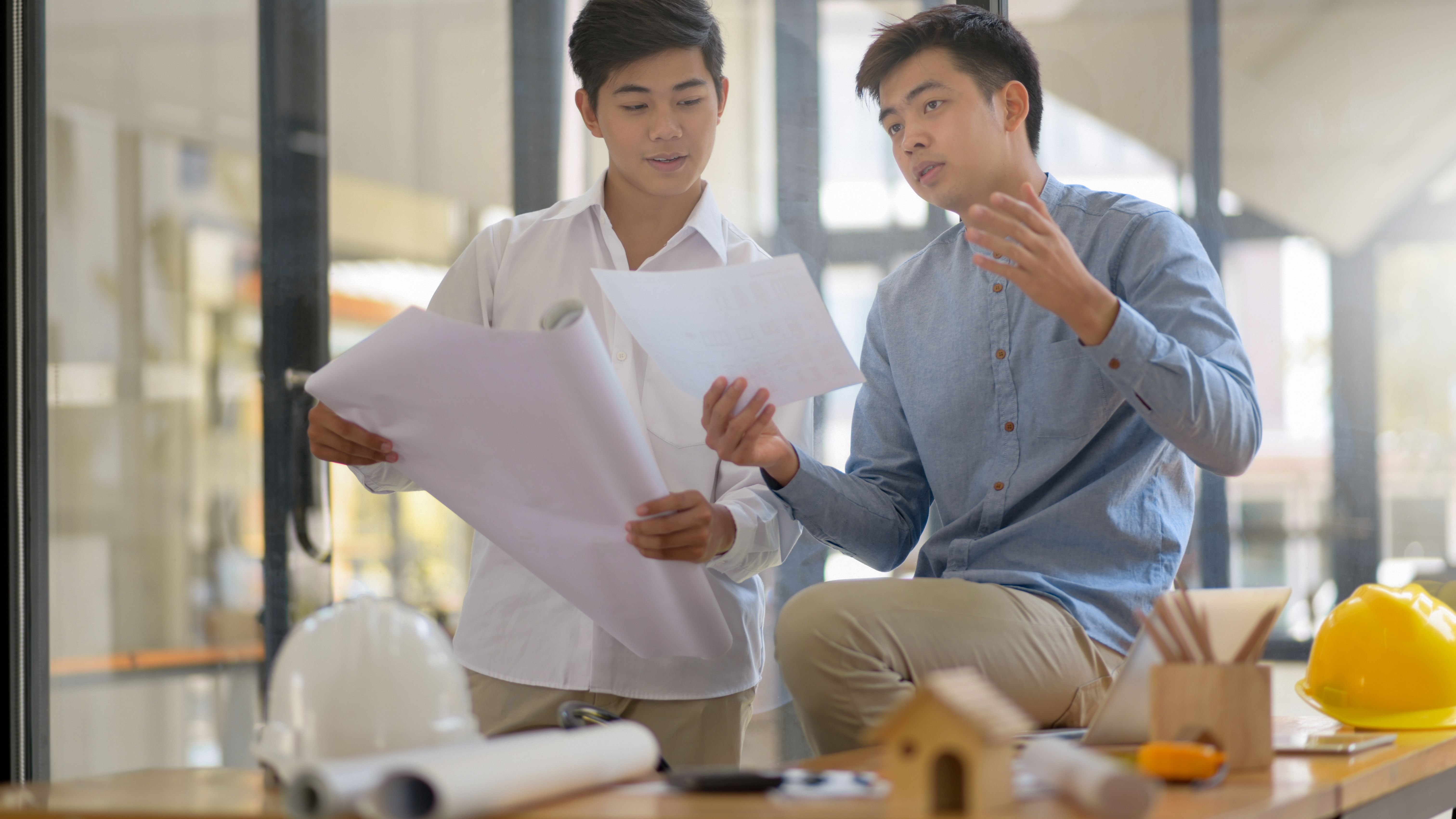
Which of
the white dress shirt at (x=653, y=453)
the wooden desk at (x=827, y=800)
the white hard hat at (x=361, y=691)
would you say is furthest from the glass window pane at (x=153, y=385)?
the white hard hat at (x=361, y=691)

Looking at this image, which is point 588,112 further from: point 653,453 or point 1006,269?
point 1006,269

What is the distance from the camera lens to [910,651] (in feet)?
4.55

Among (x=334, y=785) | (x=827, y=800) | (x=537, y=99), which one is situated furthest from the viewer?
(x=537, y=99)

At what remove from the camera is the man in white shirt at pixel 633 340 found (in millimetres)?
1723

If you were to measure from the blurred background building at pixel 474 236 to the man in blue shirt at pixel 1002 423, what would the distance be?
21.2 inches

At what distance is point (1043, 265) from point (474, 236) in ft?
5.84

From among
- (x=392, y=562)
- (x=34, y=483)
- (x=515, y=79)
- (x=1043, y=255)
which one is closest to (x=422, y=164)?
(x=515, y=79)

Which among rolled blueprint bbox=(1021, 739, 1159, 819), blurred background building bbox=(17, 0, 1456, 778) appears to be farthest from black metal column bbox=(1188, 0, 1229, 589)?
rolled blueprint bbox=(1021, 739, 1159, 819)

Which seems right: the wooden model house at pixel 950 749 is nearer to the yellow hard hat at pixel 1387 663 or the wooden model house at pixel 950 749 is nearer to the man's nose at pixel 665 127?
the yellow hard hat at pixel 1387 663

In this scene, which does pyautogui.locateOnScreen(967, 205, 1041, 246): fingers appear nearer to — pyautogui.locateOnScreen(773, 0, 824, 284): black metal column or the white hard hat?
the white hard hat

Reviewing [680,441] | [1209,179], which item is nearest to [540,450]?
[680,441]

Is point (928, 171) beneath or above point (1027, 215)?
above

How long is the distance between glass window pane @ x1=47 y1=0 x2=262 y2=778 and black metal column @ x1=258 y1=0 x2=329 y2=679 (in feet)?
0.12

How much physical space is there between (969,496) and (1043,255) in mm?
491
